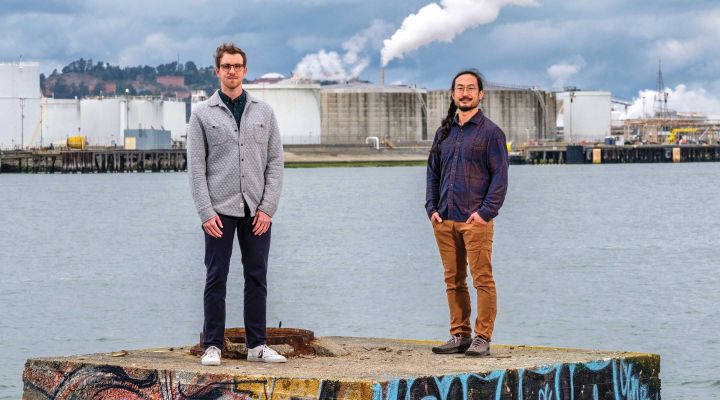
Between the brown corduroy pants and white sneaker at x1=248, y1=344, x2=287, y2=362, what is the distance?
1266mm

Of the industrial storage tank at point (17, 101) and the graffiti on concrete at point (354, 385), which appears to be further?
the industrial storage tank at point (17, 101)

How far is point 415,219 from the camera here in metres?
59.9

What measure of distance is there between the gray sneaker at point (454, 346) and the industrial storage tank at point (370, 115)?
152 metres

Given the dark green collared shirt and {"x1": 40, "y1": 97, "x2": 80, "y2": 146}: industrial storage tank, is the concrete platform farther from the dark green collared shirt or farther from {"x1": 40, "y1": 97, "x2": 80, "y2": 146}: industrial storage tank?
{"x1": 40, "y1": 97, "x2": 80, "y2": 146}: industrial storage tank

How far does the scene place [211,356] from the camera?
28.5 feet

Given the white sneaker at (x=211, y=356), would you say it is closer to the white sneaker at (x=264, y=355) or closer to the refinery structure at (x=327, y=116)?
the white sneaker at (x=264, y=355)

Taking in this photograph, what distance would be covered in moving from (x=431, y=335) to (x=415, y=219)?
3846 cm

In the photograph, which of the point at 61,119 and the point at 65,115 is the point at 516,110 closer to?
the point at 65,115

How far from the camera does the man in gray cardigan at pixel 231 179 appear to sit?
347 inches

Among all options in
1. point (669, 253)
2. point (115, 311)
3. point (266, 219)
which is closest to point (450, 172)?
point (266, 219)

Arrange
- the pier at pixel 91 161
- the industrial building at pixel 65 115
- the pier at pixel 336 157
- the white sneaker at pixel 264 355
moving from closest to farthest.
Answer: the white sneaker at pixel 264 355 < the pier at pixel 91 161 < the pier at pixel 336 157 < the industrial building at pixel 65 115

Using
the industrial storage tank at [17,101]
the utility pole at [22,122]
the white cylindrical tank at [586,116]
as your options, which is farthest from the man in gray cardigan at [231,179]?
the white cylindrical tank at [586,116]

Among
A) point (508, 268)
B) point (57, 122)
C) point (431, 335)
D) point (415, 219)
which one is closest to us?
point (431, 335)

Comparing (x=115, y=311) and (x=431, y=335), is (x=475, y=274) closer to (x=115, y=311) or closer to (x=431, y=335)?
(x=431, y=335)
